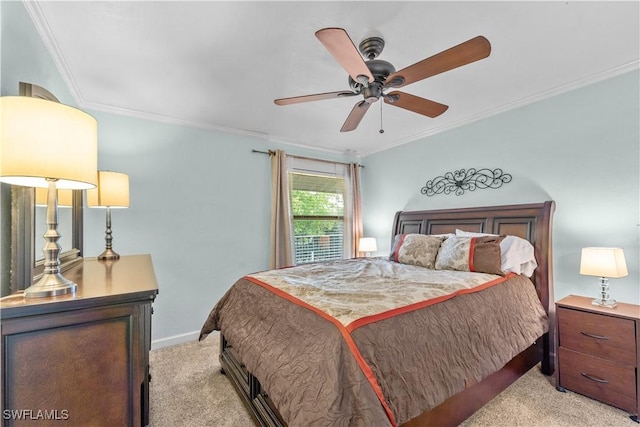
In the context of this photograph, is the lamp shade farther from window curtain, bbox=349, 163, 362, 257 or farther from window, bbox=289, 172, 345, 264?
window curtain, bbox=349, 163, 362, 257

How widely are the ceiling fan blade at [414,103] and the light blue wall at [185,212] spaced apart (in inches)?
87.6

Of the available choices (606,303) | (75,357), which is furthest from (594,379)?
(75,357)

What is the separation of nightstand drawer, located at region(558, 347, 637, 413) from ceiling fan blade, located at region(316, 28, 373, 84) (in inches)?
100

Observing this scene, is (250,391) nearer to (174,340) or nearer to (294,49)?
(174,340)

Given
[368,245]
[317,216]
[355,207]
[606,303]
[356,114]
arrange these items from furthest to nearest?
[355,207], [317,216], [368,245], [356,114], [606,303]

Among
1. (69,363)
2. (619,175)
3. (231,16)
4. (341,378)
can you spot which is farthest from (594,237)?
(69,363)

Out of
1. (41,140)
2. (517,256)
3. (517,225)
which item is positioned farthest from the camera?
(517,225)

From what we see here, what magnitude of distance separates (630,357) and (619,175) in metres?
1.39

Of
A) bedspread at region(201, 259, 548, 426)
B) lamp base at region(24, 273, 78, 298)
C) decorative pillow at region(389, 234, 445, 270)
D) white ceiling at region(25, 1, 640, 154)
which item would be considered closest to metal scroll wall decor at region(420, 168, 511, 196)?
white ceiling at region(25, 1, 640, 154)

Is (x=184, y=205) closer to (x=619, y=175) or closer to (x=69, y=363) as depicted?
(x=69, y=363)

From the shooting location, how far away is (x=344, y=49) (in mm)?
1390

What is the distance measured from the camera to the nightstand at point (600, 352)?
1.82 metres

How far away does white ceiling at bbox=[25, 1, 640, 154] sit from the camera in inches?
63.2

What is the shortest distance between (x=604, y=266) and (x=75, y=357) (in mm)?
3106
